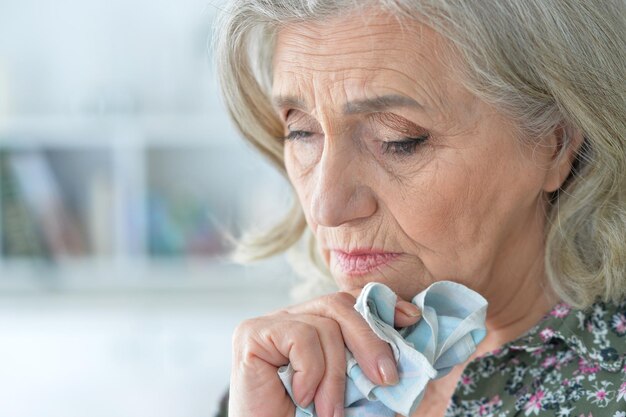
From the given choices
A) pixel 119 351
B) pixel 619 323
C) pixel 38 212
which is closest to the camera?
pixel 619 323

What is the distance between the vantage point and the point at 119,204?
3.71 meters

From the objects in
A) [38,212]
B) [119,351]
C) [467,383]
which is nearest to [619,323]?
[467,383]

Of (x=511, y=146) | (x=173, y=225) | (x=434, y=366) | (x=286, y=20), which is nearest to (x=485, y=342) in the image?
(x=434, y=366)

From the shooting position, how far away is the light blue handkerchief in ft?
4.04

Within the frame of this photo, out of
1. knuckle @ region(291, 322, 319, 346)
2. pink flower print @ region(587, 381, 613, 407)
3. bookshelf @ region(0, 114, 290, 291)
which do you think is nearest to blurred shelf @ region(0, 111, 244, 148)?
bookshelf @ region(0, 114, 290, 291)

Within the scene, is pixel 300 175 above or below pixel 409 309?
above

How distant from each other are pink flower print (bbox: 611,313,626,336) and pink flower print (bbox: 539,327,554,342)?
0.09m

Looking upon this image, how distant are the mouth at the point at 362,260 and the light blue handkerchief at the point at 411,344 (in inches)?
3.6

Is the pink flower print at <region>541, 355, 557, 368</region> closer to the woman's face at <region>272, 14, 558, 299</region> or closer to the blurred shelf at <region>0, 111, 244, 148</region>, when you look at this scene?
the woman's face at <region>272, 14, 558, 299</region>

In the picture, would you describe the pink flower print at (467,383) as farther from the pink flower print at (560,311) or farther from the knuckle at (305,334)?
the knuckle at (305,334)

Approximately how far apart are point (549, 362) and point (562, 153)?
0.32m

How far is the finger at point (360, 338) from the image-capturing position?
4.03 feet

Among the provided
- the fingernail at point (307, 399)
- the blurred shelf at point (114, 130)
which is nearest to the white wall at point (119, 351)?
the blurred shelf at point (114, 130)

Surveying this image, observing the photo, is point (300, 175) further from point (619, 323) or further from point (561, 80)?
point (619, 323)
